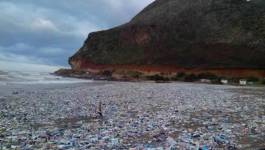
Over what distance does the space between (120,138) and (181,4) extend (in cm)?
7323

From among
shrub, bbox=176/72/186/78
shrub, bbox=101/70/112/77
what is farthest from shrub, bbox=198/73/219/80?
shrub, bbox=101/70/112/77

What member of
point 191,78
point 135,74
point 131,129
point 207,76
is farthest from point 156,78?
point 131,129

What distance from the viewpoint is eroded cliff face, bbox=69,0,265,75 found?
55.7 m

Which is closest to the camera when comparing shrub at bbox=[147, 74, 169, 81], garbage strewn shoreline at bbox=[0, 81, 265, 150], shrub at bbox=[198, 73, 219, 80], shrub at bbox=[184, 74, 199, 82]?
garbage strewn shoreline at bbox=[0, 81, 265, 150]

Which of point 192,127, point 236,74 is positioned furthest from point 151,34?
point 192,127

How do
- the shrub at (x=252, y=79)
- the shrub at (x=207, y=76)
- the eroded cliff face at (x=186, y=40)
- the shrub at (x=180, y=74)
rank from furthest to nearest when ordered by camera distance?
the eroded cliff face at (x=186, y=40) < the shrub at (x=180, y=74) < the shrub at (x=207, y=76) < the shrub at (x=252, y=79)

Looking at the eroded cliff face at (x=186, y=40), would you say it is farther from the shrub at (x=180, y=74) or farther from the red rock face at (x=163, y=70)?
the shrub at (x=180, y=74)

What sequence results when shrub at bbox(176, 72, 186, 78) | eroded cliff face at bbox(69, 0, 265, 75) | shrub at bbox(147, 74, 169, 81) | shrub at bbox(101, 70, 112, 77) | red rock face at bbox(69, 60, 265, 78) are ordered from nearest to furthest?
1. red rock face at bbox(69, 60, 265, 78)
2. shrub at bbox(176, 72, 186, 78)
3. shrub at bbox(147, 74, 169, 81)
4. eroded cliff face at bbox(69, 0, 265, 75)
5. shrub at bbox(101, 70, 112, 77)

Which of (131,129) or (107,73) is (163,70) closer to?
(107,73)

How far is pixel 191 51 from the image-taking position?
60875 millimetres

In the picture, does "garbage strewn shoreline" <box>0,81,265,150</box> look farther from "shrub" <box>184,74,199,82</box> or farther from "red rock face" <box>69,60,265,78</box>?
"red rock face" <box>69,60,265,78</box>

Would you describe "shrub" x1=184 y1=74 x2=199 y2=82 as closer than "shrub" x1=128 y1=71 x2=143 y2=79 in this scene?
Yes

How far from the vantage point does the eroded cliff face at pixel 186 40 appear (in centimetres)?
5572

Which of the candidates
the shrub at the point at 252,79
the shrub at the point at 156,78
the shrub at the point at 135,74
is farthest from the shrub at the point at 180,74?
the shrub at the point at 252,79
